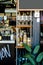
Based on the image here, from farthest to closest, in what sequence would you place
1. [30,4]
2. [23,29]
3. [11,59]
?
[11,59], [23,29], [30,4]

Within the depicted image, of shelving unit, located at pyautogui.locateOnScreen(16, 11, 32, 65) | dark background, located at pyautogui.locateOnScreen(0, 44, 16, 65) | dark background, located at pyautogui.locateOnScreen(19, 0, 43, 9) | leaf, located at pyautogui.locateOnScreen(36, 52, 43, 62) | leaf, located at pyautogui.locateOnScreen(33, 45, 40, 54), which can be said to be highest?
dark background, located at pyautogui.locateOnScreen(19, 0, 43, 9)

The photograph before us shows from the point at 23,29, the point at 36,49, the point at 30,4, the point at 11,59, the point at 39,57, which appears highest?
the point at 30,4

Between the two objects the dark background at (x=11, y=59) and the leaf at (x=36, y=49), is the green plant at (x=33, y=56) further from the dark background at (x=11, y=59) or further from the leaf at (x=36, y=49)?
the dark background at (x=11, y=59)

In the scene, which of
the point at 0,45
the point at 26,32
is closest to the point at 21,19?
the point at 26,32

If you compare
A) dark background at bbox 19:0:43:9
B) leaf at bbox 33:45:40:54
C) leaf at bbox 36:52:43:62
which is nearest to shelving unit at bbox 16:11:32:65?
dark background at bbox 19:0:43:9

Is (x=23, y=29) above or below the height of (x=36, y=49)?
above

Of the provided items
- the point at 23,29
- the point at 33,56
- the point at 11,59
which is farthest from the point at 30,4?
→ the point at 11,59

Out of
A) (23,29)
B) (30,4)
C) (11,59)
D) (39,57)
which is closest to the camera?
(39,57)

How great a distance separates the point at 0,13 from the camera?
30.8ft

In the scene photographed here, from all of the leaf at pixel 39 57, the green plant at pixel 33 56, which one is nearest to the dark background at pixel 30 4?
the green plant at pixel 33 56

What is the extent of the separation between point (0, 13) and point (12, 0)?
1.68ft

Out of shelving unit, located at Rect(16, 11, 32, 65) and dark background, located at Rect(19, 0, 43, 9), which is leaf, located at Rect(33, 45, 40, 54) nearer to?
shelving unit, located at Rect(16, 11, 32, 65)

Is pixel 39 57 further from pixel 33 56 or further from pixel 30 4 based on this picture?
pixel 30 4

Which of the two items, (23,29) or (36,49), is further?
(23,29)
